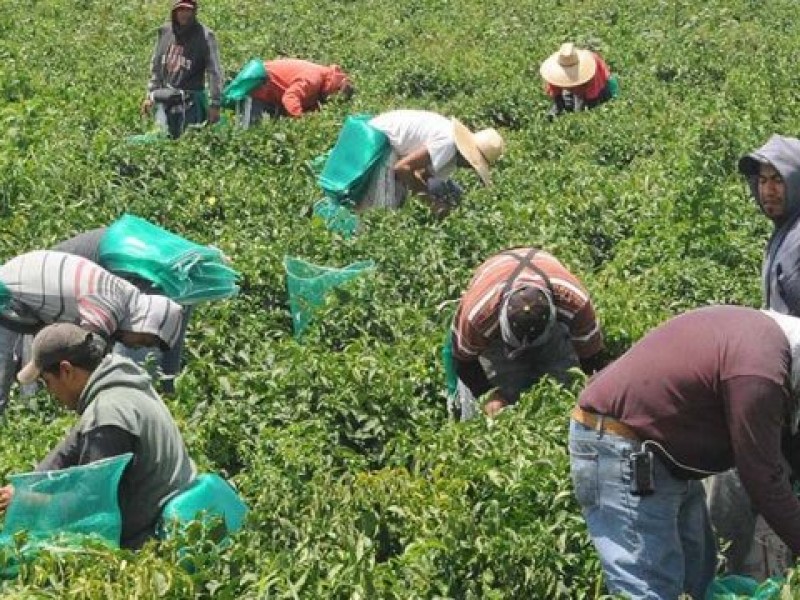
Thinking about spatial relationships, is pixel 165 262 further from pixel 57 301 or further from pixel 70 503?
pixel 70 503

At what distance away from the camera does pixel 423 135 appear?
8867mm

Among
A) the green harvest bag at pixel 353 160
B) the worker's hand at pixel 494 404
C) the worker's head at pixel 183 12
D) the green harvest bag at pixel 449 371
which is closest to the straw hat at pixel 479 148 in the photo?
the green harvest bag at pixel 353 160

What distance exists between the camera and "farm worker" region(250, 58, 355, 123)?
41.1 ft

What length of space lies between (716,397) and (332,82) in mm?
9141

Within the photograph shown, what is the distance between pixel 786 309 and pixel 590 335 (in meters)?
0.80

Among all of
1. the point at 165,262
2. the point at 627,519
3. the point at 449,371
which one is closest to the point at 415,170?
the point at 165,262

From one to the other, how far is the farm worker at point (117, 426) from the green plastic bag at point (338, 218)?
3945mm

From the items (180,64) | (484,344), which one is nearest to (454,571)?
(484,344)

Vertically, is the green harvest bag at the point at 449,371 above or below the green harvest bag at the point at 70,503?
below

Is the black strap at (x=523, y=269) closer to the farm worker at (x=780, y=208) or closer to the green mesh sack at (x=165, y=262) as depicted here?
the farm worker at (x=780, y=208)

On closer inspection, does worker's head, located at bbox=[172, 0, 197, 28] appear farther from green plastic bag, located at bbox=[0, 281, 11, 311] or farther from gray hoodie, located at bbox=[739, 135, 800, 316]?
gray hoodie, located at bbox=[739, 135, 800, 316]

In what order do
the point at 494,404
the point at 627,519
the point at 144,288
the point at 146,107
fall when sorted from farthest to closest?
the point at 146,107 → the point at 144,288 → the point at 494,404 → the point at 627,519

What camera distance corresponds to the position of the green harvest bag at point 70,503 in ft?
15.5

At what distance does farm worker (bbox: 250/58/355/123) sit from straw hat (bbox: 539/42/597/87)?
1.88m
